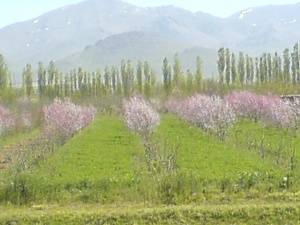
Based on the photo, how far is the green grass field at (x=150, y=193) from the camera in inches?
586

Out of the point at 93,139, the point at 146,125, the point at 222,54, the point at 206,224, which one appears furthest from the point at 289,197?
the point at 222,54

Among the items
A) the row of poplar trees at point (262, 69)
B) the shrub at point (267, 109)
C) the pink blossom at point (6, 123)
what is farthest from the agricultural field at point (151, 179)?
the row of poplar trees at point (262, 69)

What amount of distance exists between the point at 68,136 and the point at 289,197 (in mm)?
20078

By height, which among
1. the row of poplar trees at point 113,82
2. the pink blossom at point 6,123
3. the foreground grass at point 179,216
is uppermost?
the row of poplar trees at point 113,82

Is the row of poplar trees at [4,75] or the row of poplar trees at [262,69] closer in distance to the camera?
the row of poplar trees at [4,75]

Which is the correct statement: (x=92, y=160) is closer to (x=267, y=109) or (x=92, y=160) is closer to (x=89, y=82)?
(x=267, y=109)

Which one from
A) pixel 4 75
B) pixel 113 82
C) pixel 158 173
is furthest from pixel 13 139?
pixel 113 82

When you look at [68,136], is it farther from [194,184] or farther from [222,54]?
[222,54]

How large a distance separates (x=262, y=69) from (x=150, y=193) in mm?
82836

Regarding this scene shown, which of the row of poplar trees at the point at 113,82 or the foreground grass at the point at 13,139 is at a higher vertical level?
the row of poplar trees at the point at 113,82

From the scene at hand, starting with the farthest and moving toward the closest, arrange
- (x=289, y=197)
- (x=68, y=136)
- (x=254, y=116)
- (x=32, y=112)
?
(x=32, y=112), (x=254, y=116), (x=68, y=136), (x=289, y=197)

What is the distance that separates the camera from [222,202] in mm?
16469

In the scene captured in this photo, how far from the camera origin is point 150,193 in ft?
56.1

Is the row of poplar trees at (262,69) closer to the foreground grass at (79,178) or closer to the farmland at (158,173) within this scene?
the farmland at (158,173)
